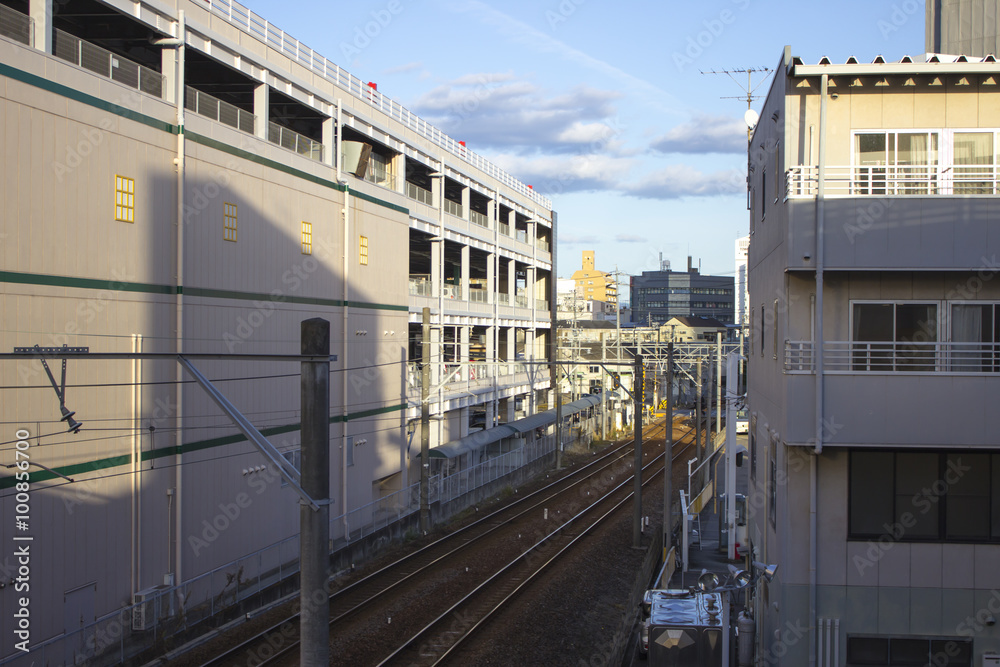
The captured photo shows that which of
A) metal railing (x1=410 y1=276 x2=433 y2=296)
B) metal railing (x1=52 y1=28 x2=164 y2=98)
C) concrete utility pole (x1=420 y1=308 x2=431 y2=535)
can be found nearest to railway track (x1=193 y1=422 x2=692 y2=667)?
concrete utility pole (x1=420 y1=308 x2=431 y2=535)

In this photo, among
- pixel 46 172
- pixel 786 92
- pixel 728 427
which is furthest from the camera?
pixel 728 427

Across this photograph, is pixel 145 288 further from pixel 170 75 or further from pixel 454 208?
pixel 454 208

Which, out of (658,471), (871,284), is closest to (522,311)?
(658,471)

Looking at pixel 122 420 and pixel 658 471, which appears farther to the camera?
pixel 658 471

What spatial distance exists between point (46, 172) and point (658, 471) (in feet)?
99.6

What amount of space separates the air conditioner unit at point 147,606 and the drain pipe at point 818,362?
11056mm

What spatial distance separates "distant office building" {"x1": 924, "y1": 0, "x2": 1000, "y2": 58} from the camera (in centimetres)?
1628

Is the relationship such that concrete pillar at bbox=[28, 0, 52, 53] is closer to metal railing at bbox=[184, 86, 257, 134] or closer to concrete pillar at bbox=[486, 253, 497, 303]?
metal railing at bbox=[184, 86, 257, 134]

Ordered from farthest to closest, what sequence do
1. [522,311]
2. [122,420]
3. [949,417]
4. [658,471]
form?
[522,311], [658,471], [122,420], [949,417]

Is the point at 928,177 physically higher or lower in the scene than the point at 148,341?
higher

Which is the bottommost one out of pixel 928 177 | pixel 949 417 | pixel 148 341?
pixel 949 417

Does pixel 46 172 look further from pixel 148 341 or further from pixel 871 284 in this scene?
pixel 871 284

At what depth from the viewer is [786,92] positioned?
11305 millimetres

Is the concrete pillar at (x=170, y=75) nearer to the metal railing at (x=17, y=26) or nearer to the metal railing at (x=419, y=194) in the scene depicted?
the metal railing at (x=17, y=26)
